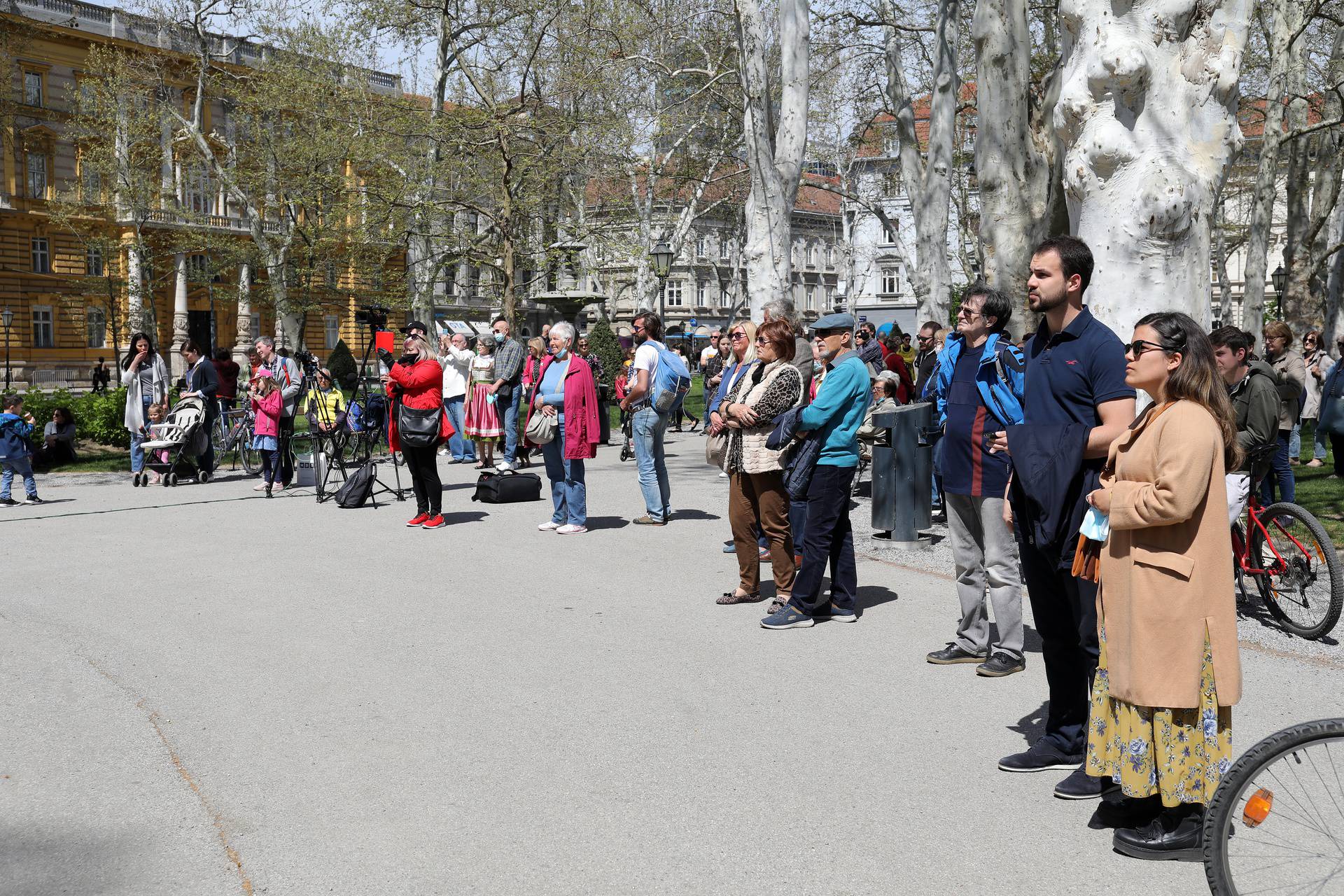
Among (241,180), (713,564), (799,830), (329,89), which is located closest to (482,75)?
(329,89)

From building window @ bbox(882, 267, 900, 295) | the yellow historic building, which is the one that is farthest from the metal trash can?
building window @ bbox(882, 267, 900, 295)

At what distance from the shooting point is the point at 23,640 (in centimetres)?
727

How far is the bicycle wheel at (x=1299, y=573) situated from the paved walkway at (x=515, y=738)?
17.0 inches

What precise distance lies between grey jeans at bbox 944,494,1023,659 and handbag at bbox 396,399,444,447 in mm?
6196

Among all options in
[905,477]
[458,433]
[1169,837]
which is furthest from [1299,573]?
[458,433]

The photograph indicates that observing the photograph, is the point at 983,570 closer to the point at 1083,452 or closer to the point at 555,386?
the point at 1083,452

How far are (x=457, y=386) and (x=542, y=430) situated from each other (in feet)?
24.0

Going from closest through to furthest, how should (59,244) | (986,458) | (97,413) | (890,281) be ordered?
1. (986,458)
2. (97,413)
3. (59,244)
4. (890,281)

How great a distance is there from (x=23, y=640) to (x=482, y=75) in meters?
23.5

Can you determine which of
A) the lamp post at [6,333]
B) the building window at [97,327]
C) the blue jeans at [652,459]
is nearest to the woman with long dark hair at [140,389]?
the blue jeans at [652,459]

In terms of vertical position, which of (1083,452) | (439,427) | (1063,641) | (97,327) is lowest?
(1063,641)

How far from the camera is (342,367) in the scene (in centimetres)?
3731

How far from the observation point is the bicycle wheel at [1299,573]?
279 inches

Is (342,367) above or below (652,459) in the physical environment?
above
